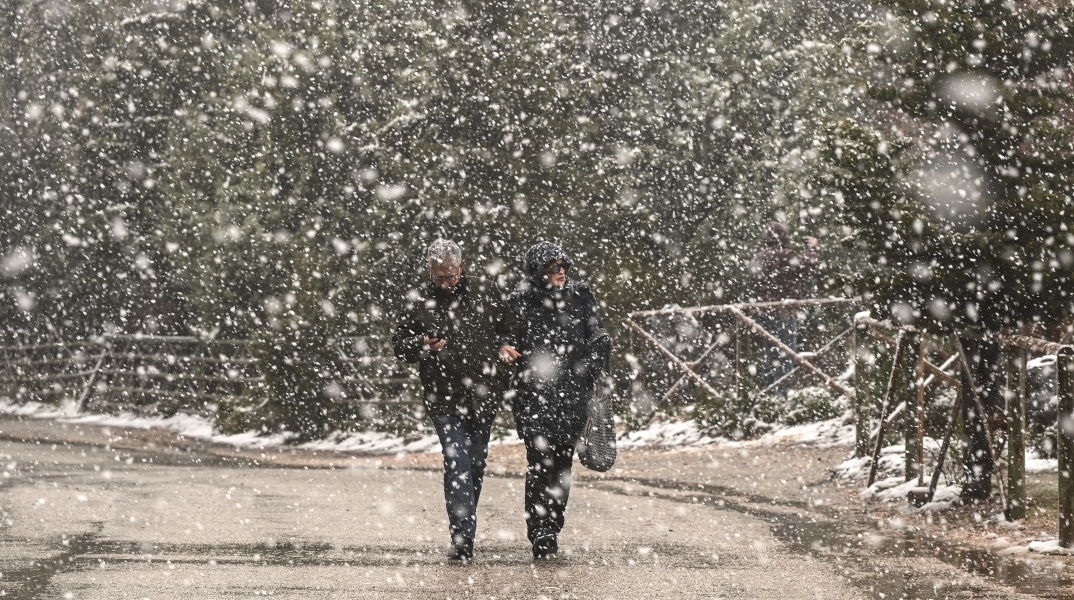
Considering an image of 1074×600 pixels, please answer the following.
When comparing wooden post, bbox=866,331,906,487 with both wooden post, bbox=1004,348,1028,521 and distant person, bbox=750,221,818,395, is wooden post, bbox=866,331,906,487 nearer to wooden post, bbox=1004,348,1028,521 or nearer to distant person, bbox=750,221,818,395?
wooden post, bbox=1004,348,1028,521

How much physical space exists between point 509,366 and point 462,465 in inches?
23.6

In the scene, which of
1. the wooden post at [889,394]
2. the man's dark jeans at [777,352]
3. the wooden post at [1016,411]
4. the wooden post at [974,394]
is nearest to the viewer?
the wooden post at [1016,411]

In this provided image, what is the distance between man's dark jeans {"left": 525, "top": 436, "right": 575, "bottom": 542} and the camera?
27.3 feet

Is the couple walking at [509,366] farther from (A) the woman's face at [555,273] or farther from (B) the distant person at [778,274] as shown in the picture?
(B) the distant person at [778,274]

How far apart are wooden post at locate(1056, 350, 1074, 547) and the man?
2.92 meters

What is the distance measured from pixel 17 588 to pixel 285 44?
1735 centimetres

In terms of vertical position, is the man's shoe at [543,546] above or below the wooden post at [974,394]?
below

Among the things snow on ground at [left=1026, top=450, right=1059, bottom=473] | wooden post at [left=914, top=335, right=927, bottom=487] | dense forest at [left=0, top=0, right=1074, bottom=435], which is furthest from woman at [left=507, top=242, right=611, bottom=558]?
dense forest at [left=0, top=0, right=1074, bottom=435]

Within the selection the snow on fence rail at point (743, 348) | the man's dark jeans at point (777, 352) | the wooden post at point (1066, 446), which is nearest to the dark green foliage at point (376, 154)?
the snow on fence rail at point (743, 348)

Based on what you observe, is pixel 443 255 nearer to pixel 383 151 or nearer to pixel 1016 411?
pixel 1016 411

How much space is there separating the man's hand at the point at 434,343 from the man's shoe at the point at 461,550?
1.04 metres

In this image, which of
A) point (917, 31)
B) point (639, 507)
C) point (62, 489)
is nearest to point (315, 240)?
point (62, 489)

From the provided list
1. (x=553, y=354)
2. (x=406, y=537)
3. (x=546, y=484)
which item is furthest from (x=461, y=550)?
(x=406, y=537)

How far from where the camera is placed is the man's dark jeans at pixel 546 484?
27.3 ft
